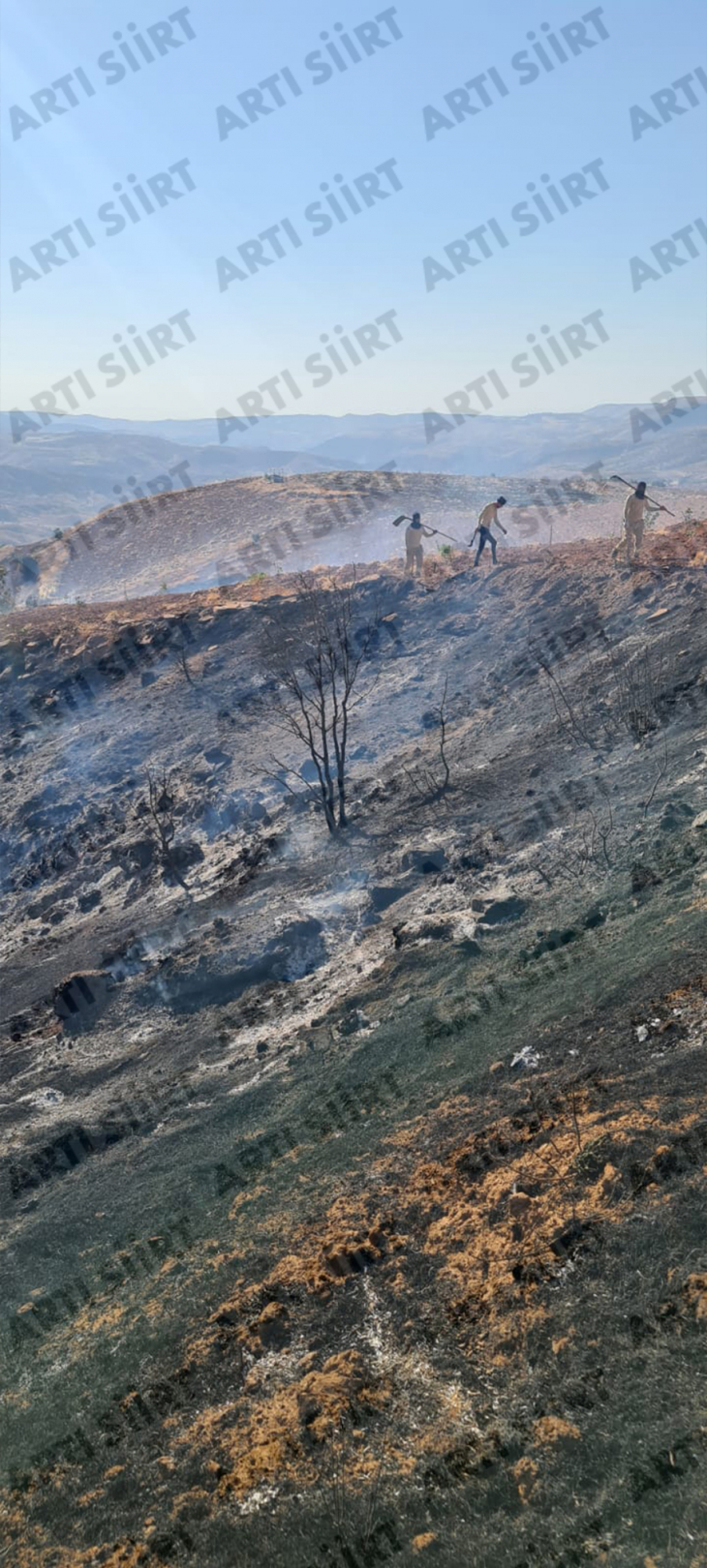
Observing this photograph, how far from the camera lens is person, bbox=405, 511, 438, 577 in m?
20.0

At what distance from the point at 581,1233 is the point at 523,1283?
1.36ft

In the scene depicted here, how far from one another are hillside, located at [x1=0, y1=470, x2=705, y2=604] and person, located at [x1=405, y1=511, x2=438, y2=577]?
8.44 meters

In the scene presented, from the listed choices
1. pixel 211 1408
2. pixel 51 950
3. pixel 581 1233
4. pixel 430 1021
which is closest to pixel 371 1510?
pixel 211 1408

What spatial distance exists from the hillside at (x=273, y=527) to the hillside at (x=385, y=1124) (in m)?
15.0

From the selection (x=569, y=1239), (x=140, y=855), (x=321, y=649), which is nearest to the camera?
(x=569, y=1239)

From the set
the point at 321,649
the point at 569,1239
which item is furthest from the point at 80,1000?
the point at 569,1239

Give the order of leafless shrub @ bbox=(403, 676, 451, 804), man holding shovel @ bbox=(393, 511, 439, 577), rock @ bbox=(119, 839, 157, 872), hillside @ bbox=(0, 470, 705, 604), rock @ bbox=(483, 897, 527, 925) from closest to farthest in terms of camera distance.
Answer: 1. rock @ bbox=(483, 897, 527, 925)
2. leafless shrub @ bbox=(403, 676, 451, 804)
3. rock @ bbox=(119, 839, 157, 872)
4. man holding shovel @ bbox=(393, 511, 439, 577)
5. hillside @ bbox=(0, 470, 705, 604)

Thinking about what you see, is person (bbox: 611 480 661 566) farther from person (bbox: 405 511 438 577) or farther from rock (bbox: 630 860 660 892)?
rock (bbox: 630 860 660 892)

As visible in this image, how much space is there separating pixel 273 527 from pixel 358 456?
368 ft

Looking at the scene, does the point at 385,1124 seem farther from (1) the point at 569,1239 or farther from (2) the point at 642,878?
(2) the point at 642,878

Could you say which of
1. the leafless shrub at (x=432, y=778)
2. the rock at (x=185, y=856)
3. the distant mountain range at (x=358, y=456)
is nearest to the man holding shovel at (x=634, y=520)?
the leafless shrub at (x=432, y=778)

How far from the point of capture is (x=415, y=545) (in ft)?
68.1

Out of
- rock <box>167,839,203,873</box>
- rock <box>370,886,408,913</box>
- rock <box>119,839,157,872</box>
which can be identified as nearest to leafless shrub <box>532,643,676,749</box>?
rock <box>370,886,408,913</box>

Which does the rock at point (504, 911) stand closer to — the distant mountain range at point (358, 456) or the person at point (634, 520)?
the person at point (634, 520)
